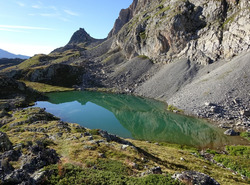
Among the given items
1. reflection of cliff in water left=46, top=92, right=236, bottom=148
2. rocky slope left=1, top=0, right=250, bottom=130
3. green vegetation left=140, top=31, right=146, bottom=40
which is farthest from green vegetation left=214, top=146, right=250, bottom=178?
green vegetation left=140, top=31, right=146, bottom=40

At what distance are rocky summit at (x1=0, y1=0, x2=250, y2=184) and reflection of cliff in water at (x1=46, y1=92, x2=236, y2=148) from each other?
4.36 metres

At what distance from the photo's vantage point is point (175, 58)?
4281 inches

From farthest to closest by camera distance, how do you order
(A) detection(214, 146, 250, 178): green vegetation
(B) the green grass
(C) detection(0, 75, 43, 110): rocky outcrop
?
(B) the green grass < (C) detection(0, 75, 43, 110): rocky outcrop < (A) detection(214, 146, 250, 178): green vegetation

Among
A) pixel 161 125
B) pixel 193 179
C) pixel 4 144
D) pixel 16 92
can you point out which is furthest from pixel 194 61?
pixel 16 92

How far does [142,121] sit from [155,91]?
3681 centimetres

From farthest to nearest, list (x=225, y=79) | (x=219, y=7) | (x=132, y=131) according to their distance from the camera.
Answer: (x=219, y=7)
(x=225, y=79)
(x=132, y=131)

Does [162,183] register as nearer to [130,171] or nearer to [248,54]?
[130,171]

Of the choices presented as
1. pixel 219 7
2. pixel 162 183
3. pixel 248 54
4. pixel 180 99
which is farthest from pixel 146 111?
pixel 219 7

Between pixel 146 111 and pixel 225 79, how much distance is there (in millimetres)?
33877

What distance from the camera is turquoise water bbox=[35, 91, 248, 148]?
44.1m

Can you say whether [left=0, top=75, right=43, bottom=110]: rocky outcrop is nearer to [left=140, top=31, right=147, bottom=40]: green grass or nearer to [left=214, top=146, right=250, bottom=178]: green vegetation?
[left=214, top=146, right=250, bottom=178]: green vegetation

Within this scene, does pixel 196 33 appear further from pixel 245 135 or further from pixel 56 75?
pixel 56 75

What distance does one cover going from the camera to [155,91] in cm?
9162

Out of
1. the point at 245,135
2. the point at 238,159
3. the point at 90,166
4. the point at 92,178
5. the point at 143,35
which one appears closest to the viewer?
the point at 92,178
